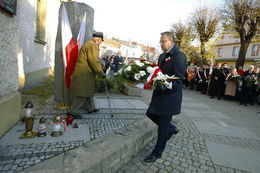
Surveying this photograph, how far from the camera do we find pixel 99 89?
7418 millimetres

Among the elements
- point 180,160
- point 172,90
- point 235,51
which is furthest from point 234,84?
point 235,51

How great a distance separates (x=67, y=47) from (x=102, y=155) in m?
2.87

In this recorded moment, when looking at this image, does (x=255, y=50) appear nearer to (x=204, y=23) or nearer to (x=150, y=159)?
(x=204, y=23)

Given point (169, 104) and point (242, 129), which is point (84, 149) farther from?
point (242, 129)

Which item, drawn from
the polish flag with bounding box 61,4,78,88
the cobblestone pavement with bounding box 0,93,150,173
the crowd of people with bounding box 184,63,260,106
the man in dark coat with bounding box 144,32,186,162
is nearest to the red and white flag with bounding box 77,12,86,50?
the polish flag with bounding box 61,4,78,88

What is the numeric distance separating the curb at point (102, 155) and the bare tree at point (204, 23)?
20421mm

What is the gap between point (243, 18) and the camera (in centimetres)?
1330

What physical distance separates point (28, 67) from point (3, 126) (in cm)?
493

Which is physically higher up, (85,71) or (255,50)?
(255,50)

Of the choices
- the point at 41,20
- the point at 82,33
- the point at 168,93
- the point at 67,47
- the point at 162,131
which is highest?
the point at 41,20

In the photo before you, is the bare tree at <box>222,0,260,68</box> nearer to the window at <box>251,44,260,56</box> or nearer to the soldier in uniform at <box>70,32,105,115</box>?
the soldier in uniform at <box>70,32,105,115</box>

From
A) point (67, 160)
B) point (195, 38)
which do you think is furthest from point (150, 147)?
point (195, 38)

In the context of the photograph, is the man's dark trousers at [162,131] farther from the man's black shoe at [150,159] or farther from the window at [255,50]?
the window at [255,50]

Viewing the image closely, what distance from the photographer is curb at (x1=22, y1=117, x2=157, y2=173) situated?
198cm
